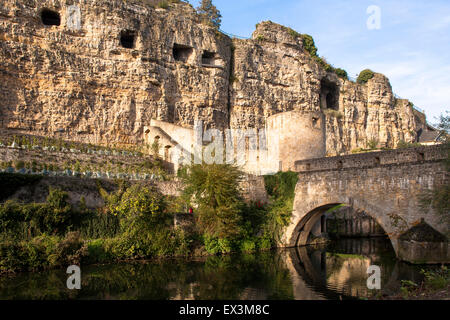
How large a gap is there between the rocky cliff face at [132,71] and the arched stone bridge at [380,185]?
14305mm

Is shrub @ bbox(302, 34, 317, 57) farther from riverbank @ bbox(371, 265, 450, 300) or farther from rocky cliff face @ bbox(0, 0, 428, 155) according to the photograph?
riverbank @ bbox(371, 265, 450, 300)

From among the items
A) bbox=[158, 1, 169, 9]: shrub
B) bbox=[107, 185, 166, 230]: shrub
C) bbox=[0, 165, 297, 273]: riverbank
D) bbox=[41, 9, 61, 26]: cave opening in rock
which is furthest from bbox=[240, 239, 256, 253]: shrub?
bbox=[158, 1, 169, 9]: shrub

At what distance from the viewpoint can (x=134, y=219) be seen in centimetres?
1407

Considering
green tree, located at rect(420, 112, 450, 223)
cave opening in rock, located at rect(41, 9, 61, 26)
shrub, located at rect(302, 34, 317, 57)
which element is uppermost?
shrub, located at rect(302, 34, 317, 57)

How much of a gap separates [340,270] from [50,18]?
982 inches

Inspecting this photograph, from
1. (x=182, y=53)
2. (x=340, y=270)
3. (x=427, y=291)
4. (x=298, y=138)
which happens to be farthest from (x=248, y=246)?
(x=182, y=53)

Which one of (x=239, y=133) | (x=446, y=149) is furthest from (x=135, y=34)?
(x=446, y=149)

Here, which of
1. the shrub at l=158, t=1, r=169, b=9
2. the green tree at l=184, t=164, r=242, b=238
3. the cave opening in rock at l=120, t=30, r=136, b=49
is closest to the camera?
the green tree at l=184, t=164, r=242, b=238

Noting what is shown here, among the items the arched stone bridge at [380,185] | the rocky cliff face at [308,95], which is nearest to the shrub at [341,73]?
the rocky cliff face at [308,95]

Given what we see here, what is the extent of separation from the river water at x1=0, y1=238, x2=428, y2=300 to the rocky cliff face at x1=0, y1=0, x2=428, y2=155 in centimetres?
1497

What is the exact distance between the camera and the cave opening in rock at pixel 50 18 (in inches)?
1023

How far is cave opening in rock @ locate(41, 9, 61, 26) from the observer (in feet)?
85.3

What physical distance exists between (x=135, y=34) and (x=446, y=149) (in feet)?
73.7
